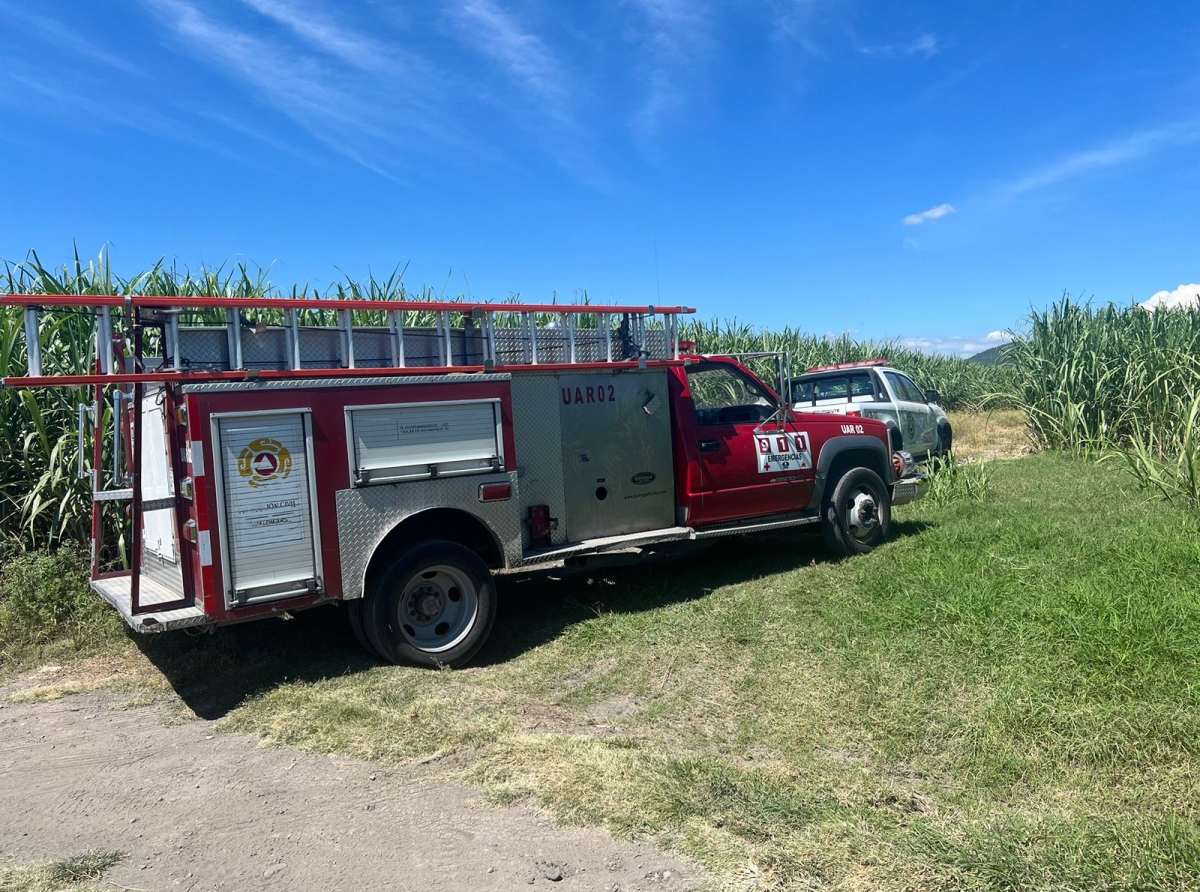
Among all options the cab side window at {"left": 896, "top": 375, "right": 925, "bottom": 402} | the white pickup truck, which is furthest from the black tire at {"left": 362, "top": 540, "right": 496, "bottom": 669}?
the cab side window at {"left": 896, "top": 375, "right": 925, "bottom": 402}

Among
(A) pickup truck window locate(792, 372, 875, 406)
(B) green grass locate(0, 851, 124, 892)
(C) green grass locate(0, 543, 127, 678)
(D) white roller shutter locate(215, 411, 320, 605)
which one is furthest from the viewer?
(A) pickup truck window locate(792, 372, 875, 406)

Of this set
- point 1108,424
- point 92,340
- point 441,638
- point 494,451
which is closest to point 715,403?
point 494,451

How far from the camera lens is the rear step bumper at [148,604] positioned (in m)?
5.30

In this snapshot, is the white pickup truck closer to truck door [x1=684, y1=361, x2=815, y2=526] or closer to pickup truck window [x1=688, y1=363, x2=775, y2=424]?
pickup truck window [x1=688, y1=363, x2=775, y2=424]

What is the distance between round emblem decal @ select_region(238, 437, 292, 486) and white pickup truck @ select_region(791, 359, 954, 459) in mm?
8417

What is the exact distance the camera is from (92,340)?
8.12 metres

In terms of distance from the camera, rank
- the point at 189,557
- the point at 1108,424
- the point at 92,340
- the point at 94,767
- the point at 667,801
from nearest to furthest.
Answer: the point at 667,801
the point at 94,767
the point at 189,557
the point at 92,340
the point at 1108,424

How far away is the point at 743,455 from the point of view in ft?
26.2

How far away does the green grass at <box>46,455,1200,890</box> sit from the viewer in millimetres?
3615

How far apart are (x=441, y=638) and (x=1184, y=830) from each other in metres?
4.34

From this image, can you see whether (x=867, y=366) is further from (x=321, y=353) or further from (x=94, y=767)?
(x=94, y=767)

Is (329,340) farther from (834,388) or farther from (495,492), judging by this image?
(834,388)

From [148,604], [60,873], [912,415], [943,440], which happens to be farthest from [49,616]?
[943,440]

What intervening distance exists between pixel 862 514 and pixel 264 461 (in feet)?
18.5
